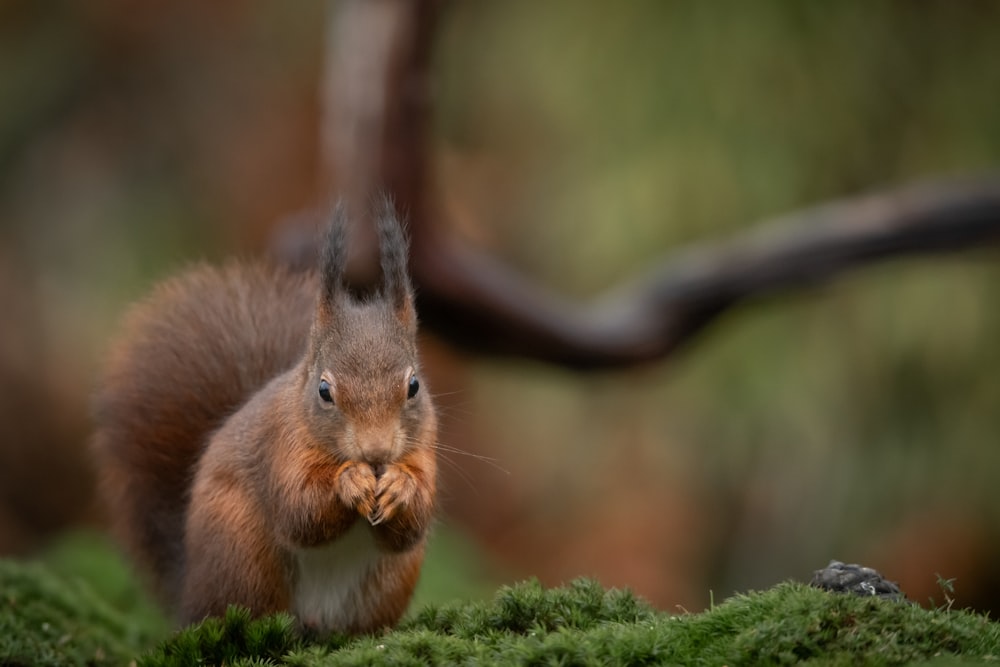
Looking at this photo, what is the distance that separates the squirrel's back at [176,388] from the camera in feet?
10.3

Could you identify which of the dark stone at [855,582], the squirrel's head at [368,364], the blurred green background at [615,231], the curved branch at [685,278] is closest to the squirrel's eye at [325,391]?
the squirrel's head at [368,364]

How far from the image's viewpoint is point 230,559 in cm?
262

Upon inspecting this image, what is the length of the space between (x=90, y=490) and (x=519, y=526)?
253 centimetres

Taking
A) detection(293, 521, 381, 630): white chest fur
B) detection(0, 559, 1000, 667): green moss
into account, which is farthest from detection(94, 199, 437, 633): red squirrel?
detection(0, 559, 1000, 667): green moss

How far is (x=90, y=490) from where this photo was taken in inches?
318

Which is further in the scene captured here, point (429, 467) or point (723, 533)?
point (723, 533)

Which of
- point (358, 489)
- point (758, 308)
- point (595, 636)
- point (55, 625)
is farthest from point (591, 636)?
point (758, 308)

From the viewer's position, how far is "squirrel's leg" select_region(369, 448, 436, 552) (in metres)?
2.47

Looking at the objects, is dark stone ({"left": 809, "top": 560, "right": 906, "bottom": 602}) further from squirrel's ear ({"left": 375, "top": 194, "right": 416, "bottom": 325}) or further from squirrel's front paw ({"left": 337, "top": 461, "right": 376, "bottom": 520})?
squirrel's ear ({"left": 375, "top": 194, "right": 416, "bottom": 325})

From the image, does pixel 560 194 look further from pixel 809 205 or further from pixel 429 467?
pixel 429 467

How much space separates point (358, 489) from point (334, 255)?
17.5 inches

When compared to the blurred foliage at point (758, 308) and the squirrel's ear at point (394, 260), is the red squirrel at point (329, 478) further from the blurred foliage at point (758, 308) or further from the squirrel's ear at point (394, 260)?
the blurred foliage at point (758, 308)

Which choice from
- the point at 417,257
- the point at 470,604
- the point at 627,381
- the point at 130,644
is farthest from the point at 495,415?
the point at 470,604

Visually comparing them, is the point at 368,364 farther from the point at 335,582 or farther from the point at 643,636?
the point at 643,636
